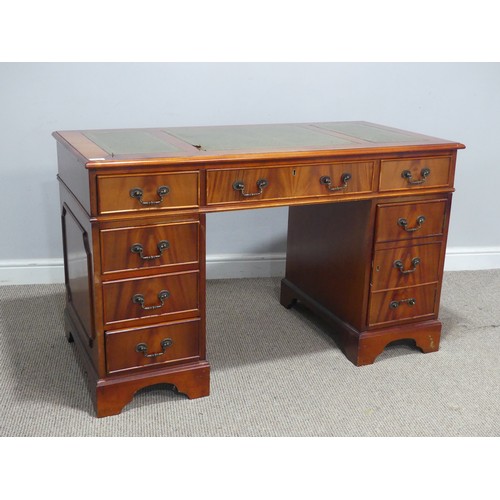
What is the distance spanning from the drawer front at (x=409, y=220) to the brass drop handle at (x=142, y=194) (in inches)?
30.0

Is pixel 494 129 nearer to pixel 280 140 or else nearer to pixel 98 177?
pixel 280 140

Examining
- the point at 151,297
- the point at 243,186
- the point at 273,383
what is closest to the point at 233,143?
the point at 243,186

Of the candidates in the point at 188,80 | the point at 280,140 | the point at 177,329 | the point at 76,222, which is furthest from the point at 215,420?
the point at 188,80

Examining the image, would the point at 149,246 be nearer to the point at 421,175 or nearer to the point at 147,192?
the point at 147,192

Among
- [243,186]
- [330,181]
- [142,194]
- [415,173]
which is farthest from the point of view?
[415,173]

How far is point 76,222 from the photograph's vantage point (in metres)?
2.13

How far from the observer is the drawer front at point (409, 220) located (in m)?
2.28

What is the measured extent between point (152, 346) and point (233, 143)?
710 millimetres

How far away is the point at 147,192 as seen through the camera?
191 centimetres

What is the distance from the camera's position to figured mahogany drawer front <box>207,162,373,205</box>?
2.00 m

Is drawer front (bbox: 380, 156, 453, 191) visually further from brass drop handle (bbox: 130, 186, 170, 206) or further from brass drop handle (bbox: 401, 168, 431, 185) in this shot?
brass drop handle (bbox: 130, 186, 170, 206)

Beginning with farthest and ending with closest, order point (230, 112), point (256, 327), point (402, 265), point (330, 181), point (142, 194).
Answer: point (230, 112)
point (256, 327)
point (402, 265)
point (330, 181)
point (142, 194)

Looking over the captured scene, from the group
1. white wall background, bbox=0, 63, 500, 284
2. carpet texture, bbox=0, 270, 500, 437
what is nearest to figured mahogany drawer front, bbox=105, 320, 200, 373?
carpet texture, bbox=0, 270, 500, 437

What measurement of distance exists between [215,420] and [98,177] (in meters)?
0.83
